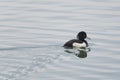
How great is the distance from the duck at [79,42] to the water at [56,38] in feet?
0.94

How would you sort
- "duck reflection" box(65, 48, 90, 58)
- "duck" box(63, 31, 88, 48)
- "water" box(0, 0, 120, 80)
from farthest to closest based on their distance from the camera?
1. "duck" box(63, 31, 88, 48)
2. "duck reflection" box(65, 48, 90, 58)
3. "water" box(0, 0, 120, 80)

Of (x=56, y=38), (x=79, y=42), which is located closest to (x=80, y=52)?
(x=79, y=42)

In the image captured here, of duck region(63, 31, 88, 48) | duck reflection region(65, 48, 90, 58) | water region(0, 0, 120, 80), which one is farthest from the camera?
duck region(63, 31, 88, 48)

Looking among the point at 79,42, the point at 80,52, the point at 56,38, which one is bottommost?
the point at 80,52

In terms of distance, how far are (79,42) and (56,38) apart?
99 centimetres

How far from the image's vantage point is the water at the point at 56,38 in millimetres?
19953

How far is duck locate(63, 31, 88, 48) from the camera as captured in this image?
77.8ft

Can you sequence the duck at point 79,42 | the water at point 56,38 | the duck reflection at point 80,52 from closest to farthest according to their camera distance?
the water at point 56,38
the duck reflection at point 80,52
the duck at point 79,42

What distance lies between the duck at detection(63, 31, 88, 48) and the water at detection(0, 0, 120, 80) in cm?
29

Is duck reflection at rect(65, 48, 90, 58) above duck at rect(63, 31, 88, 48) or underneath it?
underneath

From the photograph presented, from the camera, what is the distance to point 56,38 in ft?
81.1

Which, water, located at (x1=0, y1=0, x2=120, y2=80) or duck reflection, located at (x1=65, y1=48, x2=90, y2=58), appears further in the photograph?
duck reflection, located at (x1=65, y1=48, x2=90, y2=58)

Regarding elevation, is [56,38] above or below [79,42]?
above

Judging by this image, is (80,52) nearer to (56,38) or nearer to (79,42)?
(79,42)
